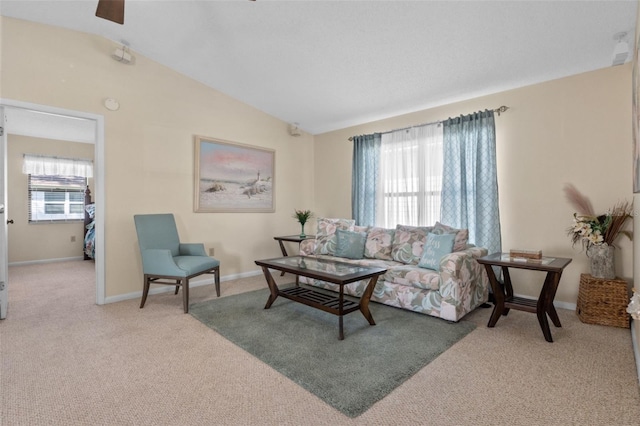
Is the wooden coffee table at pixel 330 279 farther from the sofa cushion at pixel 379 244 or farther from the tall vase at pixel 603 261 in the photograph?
the tall vase at pixel 603 261

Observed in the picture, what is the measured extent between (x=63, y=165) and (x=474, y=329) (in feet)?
24.8

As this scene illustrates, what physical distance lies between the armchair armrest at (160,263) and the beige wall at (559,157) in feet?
12.1

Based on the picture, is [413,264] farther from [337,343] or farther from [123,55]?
[123,55]

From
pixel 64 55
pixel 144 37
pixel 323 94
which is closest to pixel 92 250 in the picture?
pixel 64 55

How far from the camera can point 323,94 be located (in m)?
4.30

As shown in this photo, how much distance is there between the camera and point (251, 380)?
1.98 meters

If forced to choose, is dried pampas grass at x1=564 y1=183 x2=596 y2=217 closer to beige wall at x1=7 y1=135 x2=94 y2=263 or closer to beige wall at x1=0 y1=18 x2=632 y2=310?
beige wall at x1=0 y1=18 x2=632 y2=310

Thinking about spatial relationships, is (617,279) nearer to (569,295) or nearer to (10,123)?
(569,295)

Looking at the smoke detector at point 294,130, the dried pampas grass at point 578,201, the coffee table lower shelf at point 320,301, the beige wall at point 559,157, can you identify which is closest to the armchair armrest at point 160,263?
the coffee table lower shelf at point 320,301

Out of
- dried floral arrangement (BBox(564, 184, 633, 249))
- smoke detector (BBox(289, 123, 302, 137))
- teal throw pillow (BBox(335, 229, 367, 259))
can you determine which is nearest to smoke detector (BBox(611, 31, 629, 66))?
dried floral arrangement (BBox(564, 184, 633, 249))

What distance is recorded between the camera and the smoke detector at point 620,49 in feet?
8.38

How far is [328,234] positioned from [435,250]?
5.09 ft

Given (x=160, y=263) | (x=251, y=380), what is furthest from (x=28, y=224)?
(x=251, y=380)

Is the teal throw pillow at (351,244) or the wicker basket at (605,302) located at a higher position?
the teal throw pillow at (351,244)
